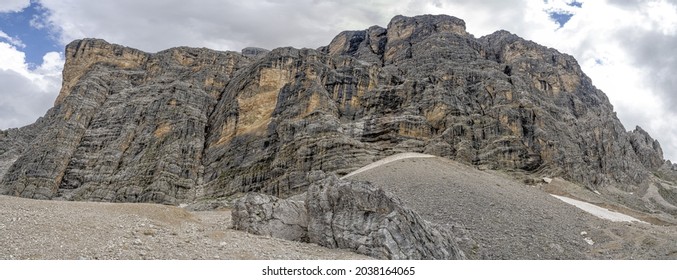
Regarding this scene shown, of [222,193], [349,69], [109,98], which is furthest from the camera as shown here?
[109,98]

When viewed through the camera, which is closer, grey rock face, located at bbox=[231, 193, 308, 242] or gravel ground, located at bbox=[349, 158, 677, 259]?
grey rock face, located at bbox=[231, 193, 308, 242]

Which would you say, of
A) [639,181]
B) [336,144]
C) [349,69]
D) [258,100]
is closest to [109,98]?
[258,100]

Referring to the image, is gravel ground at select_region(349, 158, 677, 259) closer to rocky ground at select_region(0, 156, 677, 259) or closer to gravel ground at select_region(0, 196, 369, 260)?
rocky ground at select_region(0, 156, 677, 259)

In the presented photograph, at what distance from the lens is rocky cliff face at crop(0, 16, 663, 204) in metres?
63.8

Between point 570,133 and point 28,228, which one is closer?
point 28,228

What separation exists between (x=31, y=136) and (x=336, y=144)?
8846cm

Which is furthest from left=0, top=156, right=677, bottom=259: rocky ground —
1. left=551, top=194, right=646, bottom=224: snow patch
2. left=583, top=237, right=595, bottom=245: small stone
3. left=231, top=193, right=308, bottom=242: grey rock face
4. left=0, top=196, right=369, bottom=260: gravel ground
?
left=551, top=194, right=646, bottom=224: snow patch

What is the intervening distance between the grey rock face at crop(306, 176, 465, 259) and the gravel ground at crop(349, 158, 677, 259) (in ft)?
17.5

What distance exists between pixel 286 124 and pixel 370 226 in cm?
5019

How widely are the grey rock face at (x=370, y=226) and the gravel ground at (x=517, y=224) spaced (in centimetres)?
533

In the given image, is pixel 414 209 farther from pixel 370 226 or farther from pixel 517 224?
pixel 370 226

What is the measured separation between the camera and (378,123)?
2702 inches

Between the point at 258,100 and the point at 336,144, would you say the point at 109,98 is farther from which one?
the point at 336,144
